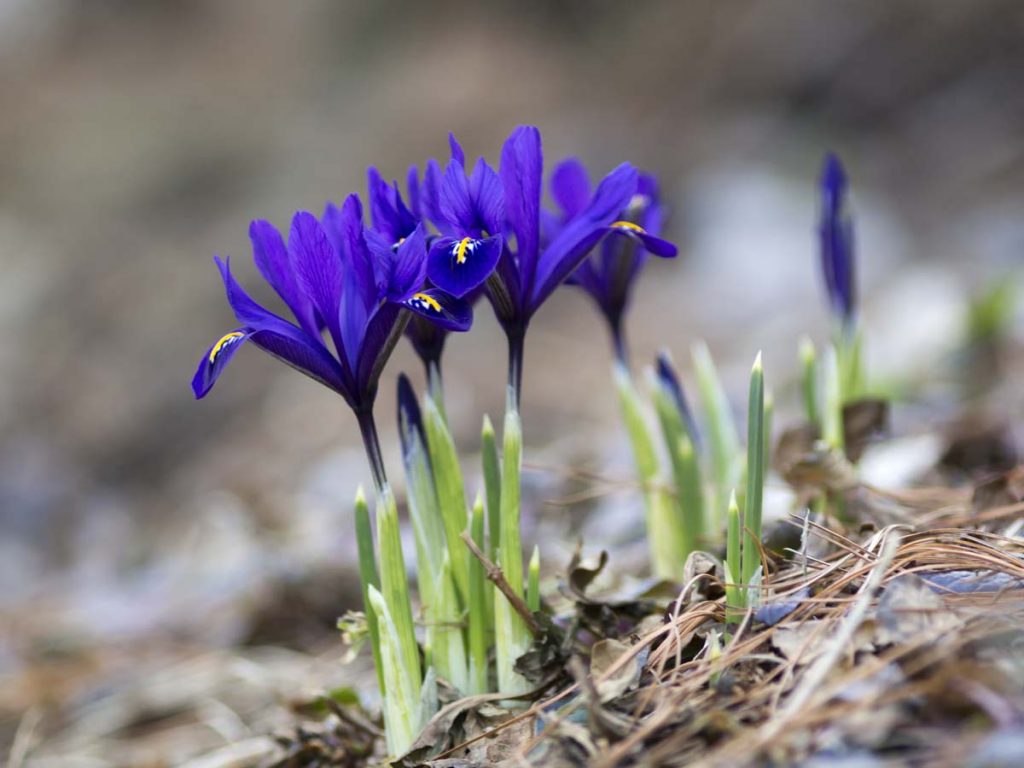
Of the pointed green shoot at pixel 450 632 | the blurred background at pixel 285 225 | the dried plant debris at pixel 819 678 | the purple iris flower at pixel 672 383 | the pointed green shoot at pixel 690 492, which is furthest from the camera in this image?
the blurred background at pixel 285 225

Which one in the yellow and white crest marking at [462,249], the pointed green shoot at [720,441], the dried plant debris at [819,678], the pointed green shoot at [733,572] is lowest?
the dried plant debris at [819,678]

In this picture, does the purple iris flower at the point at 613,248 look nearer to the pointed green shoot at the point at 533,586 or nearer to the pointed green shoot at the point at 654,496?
the pointed green shoot at the point at 654,496

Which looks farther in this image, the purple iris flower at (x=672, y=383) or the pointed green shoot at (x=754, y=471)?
the purple iris flower at (x=672, y=383)

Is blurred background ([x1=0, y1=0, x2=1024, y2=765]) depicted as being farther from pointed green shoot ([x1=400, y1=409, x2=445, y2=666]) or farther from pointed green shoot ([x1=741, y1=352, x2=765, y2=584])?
pointed green shoot ([x1=741, y1=352, x2=765, y2=584])

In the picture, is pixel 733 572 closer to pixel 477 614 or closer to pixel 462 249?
pixel 477 614

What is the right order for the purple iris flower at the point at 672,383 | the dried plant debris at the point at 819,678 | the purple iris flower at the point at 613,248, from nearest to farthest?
the dried plant debris at the point at 819,678 < the purple iris flower at the point at 613,248 < the purple iris flower at the point at 672,383

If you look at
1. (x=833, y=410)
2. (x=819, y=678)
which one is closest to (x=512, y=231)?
(x=819, y=678)

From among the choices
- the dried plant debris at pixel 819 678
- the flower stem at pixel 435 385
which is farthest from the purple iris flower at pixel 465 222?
the dried plant debris at pixel 819 678
